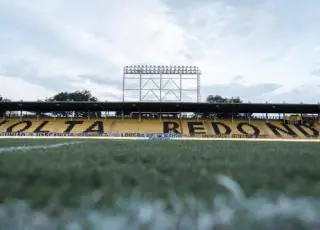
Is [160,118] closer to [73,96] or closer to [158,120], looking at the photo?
[158,120]

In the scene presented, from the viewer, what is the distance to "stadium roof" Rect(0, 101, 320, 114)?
48.0 metres

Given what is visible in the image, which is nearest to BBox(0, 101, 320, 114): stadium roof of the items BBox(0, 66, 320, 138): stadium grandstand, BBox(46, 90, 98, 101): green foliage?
BBox(0, 66, 320, 138): stadium grandstand

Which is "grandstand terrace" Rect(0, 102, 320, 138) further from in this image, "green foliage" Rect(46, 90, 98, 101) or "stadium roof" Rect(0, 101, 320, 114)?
"green foliage" Rect(46, 90, 98, 101)

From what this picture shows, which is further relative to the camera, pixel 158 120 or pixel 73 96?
pixel 73 96

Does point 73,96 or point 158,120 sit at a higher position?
point 73,96

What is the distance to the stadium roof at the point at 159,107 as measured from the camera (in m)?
48.0

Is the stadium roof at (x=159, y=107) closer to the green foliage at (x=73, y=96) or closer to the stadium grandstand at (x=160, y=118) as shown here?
the stadium grandstand at (x=160, y=118)

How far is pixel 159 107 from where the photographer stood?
166 ft

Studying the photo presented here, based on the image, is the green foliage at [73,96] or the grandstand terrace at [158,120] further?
the green foliage at [73,96]

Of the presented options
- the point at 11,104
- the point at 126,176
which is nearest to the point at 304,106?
the point at 11,104

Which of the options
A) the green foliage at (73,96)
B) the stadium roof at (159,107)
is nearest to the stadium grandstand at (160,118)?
the stadium roof at (159,107)

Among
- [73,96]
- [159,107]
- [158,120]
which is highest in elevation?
[73,96]

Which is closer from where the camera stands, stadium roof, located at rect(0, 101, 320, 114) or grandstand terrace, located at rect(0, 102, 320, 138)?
grandstand terrace, located at rect(0, 102, 320, 138)

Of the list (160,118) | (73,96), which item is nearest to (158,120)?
(160,118)
